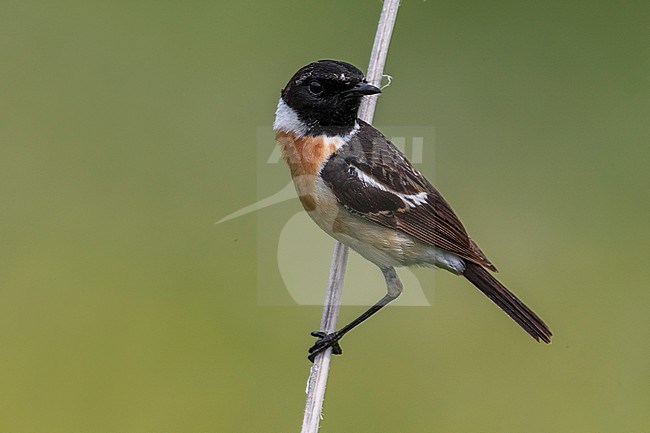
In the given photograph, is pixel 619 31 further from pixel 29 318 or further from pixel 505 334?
pixel 29 318

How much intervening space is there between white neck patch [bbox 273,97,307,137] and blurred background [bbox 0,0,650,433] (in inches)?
37.5

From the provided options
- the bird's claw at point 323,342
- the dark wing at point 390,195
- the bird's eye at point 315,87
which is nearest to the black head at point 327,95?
the bird's eye at point 315,87

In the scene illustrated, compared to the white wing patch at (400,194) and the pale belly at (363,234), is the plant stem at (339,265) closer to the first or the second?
the pale belly at (363,234)

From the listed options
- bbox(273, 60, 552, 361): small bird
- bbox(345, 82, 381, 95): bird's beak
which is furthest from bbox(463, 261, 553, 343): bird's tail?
bbox(345, 82, 381, 95): bird's beak

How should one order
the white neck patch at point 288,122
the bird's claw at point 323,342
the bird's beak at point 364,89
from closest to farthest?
the bird's beak at point 364,89
the bird's claw at point 323,342
the white neck patch at point 288,122

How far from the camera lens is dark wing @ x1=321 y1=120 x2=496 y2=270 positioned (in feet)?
11.9

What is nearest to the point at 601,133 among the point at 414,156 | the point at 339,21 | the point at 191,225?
the point at 339,21

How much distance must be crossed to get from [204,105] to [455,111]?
173cm

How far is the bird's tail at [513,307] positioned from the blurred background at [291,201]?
0.92 meters

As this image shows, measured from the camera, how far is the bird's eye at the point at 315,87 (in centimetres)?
360

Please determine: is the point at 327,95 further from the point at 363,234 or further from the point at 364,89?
the point at 363,234

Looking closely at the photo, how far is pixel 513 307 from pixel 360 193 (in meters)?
0.73

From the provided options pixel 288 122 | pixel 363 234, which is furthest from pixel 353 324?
pixel 288 122

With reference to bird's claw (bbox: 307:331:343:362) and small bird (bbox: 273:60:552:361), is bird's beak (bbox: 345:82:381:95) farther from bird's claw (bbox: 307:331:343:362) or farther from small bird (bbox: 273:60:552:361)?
bird's claw (bbox: 307:331:343:362)
